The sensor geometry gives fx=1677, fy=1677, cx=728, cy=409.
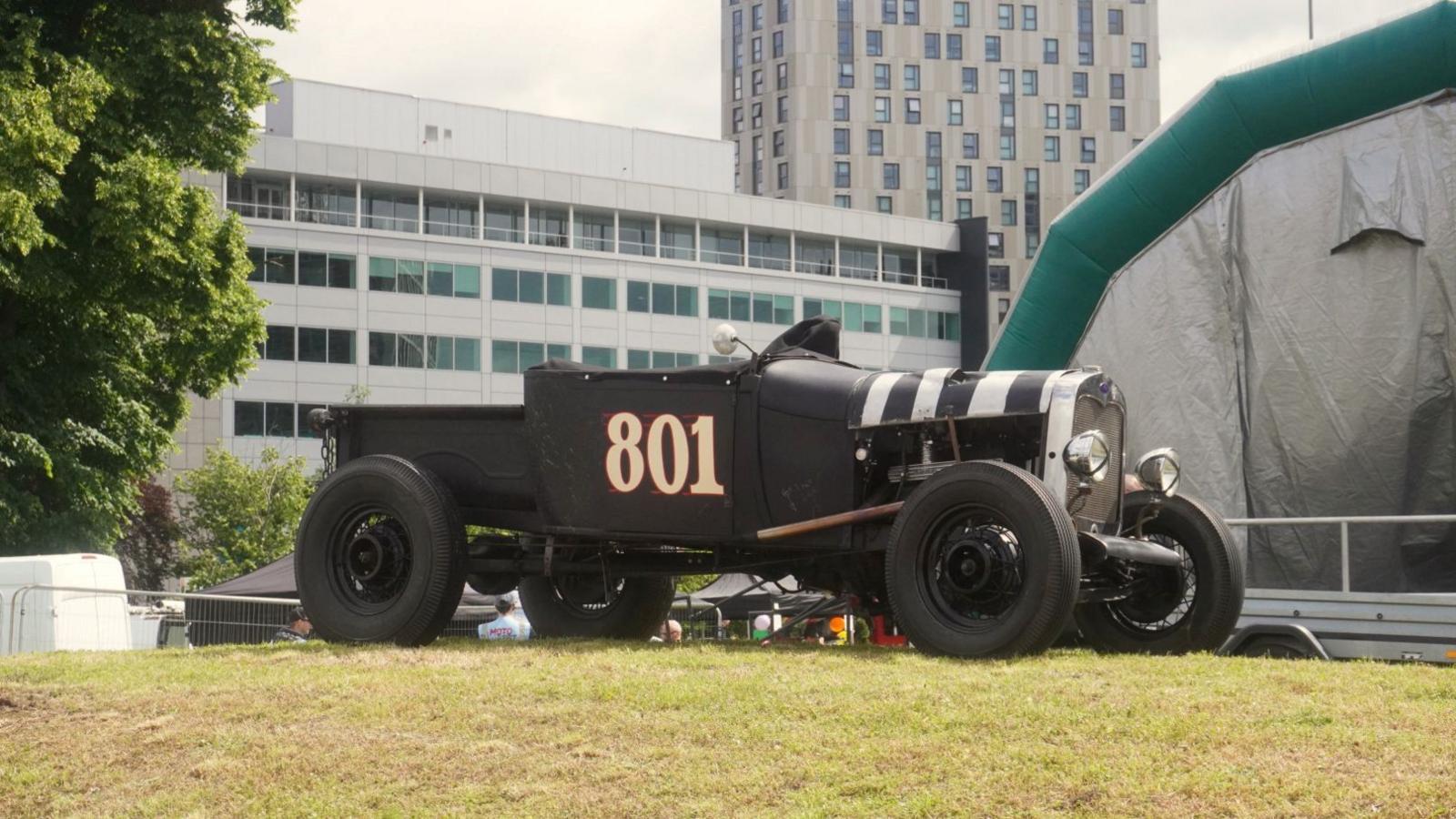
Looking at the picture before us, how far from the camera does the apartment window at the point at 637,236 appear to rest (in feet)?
222

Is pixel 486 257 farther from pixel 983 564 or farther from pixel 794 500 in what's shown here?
pixel 983 564

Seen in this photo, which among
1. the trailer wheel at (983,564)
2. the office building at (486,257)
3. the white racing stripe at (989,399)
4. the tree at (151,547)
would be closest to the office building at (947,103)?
the office building at (486,257)

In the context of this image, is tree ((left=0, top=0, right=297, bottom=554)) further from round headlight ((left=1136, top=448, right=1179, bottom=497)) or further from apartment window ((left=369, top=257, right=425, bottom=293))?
apartment window ((left=369, top=257, right=425, bottom=293))

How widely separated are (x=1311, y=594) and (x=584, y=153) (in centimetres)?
6007

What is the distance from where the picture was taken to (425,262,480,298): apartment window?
62844mm

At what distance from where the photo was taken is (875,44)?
11350 centimetres

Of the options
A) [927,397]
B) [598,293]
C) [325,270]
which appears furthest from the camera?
[598,293]

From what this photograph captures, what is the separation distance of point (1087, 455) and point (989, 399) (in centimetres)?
62

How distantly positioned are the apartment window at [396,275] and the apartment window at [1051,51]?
6495cm

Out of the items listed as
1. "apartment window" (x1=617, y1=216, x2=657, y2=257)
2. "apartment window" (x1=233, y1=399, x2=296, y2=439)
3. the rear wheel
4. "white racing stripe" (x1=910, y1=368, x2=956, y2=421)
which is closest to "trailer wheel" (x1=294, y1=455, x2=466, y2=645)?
the rear wheel

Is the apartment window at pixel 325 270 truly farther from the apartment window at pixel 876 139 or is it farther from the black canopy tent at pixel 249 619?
the apartment window at pixel 876 139

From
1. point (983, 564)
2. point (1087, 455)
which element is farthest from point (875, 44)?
point (983, 564)

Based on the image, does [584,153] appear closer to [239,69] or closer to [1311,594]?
[239,69]

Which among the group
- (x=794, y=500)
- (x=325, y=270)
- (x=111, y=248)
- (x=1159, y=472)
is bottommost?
(x=794, y=500)
